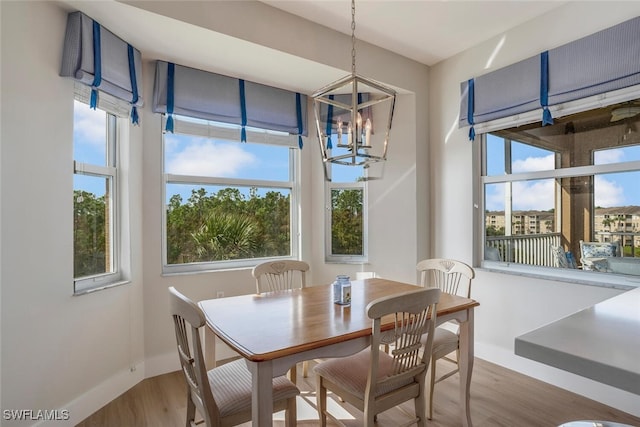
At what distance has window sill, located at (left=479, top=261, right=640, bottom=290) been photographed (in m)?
2.26

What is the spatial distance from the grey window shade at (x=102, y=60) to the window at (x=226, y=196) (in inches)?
20.5

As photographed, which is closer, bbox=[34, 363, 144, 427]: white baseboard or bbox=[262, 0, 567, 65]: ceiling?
bbox=[34, 363, 144, 427]: white baseboard

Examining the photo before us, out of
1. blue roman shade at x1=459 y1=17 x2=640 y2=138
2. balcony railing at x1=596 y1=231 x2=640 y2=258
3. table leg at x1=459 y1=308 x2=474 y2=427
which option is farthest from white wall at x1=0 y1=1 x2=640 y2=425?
table leg at x1=459 y1=308 x2=474 y2=427

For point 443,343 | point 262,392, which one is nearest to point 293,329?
point 262,392

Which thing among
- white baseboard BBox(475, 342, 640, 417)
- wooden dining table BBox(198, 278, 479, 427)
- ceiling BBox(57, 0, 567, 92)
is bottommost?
white baseboard BBox(475, 342, 640, 417)

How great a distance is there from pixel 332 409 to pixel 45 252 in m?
2.04

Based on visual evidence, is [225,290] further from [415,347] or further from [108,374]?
[415,347]

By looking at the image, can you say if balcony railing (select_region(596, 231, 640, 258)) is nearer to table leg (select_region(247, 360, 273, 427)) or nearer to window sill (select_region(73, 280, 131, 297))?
table leg (select_region(247, 360, 273, 427))

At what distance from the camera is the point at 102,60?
7.27 feet

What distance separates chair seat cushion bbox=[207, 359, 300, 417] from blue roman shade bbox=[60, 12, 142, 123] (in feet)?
6.39

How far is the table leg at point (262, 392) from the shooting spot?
1313 mm

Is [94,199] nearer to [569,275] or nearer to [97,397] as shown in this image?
[97,397]

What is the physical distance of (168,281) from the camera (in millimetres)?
2818

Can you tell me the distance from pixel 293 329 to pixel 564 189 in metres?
2.41
